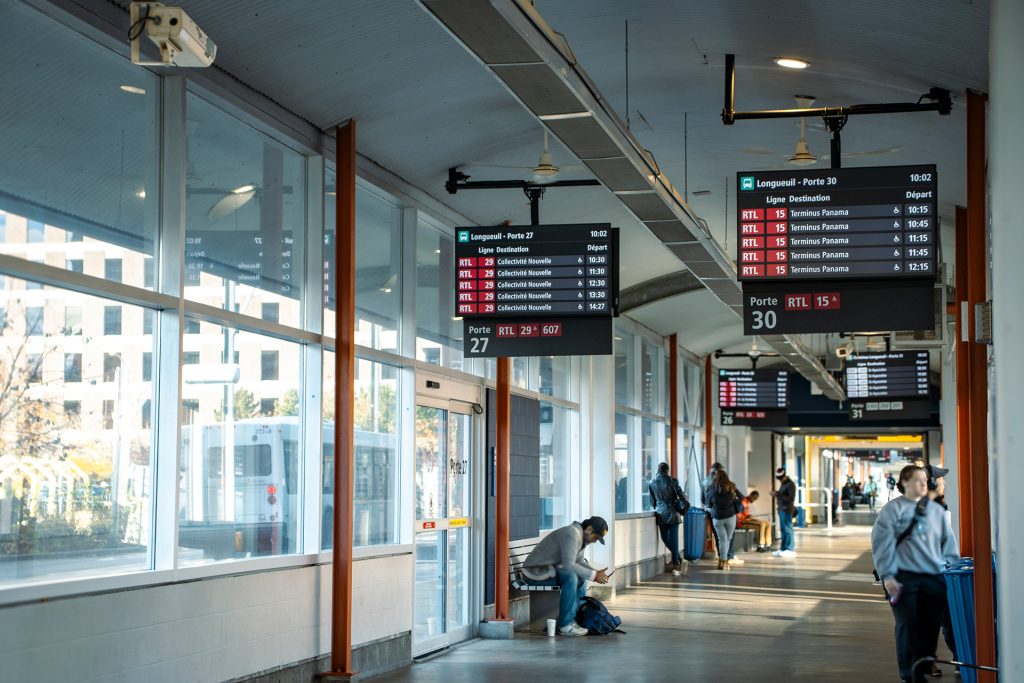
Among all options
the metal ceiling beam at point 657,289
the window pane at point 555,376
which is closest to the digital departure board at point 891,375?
the metal ceiling beam at point 657,289

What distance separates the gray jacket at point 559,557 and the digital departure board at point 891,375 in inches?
265

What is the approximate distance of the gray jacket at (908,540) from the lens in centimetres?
725

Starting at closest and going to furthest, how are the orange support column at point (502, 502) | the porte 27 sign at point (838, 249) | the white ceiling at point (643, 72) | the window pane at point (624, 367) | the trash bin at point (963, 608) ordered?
1. the white ceiling at point (643, 72)
2. the porte 27 sign at point (838, 249)
3. the trash bin at point (963, 608)
4. the orange support column at point (502, 502)
5. the window pane at point (624, 367)

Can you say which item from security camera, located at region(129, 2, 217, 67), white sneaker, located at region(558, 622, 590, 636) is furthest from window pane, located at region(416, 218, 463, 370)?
security camera, located at region(129, 2, 217, 67)

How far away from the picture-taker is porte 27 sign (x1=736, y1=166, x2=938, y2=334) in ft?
24.7

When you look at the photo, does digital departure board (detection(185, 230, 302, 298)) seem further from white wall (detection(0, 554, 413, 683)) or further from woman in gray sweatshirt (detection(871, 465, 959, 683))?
woman in gray sweatshirt (detection(871, 465, 959, 683))

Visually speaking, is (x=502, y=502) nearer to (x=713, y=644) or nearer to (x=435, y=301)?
(x=435, y=301)

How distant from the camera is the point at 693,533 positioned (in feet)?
65.5

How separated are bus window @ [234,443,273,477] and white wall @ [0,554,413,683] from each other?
60cm

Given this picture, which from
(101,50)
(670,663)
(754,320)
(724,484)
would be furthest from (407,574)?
(724,484)

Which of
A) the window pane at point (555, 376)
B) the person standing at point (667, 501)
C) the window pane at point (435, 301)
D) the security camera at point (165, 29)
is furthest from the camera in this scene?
the person standing at point (667, 501)

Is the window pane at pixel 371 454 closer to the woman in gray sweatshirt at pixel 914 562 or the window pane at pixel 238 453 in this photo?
the window pane at pixel 238 453

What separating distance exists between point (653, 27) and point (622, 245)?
615cm

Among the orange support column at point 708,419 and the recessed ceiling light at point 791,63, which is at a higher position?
the recessed ceiling light at point 791,63
